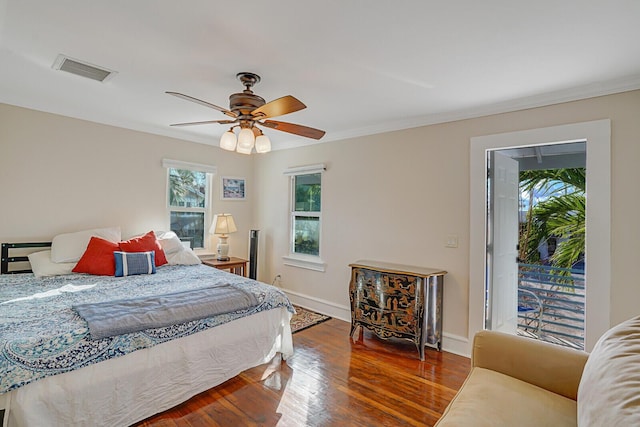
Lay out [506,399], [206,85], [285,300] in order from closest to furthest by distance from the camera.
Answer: [506,399]
[206,85]
[285,300]

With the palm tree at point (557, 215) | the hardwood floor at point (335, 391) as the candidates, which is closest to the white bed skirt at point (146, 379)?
the hardwood floor at point (335, 391)

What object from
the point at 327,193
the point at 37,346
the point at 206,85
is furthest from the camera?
the point at 327,193

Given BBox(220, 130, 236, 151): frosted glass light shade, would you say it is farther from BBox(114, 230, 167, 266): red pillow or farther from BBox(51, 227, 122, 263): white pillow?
BBox(51, 227, 122, 263): white pillow

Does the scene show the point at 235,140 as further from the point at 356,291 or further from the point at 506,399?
the point at 506,399

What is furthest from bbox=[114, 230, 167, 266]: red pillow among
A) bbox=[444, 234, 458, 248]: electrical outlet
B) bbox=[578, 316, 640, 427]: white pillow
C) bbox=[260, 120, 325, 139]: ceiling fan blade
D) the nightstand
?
bbox=[578, 316, 640, 427]: white pillow

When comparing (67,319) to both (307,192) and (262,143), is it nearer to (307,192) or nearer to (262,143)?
(262,143)

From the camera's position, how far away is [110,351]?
183 cm

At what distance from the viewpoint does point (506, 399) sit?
145 centimetres

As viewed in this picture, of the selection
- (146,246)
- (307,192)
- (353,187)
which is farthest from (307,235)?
(146,246)

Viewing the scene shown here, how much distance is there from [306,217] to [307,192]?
1.19 feet

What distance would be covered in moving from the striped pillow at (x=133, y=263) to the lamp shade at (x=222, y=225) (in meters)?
1.14

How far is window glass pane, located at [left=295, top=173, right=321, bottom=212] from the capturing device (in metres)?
4.45

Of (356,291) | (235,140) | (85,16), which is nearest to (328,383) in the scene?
(356,291)

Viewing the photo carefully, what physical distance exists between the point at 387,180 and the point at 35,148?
3734 mm
